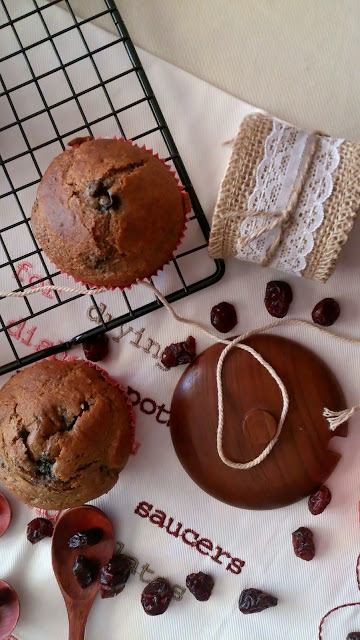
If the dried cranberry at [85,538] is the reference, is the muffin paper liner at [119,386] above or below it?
above

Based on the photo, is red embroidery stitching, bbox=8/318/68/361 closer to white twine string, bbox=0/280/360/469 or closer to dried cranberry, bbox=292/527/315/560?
white twine string, bbox=0/280/360/469

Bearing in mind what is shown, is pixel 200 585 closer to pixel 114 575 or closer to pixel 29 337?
pixel 114 575

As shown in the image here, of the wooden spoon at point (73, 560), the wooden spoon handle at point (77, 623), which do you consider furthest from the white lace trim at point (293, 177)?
the wooden spoon handle at point (77, 623)

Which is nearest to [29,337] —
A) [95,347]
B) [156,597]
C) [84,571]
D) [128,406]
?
[95,347]

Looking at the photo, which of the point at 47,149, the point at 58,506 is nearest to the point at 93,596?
the point at 58,506

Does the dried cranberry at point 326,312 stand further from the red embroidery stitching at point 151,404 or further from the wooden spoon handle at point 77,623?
the wooden spoon handle at point 77,623

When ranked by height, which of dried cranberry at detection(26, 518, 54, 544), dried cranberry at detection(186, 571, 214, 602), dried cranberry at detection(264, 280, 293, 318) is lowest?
dried cranberry at detection(186, 571, 214, 602)

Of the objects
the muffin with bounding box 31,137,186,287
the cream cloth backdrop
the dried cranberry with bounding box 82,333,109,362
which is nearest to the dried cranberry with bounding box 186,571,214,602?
the cream cloth backdrop
